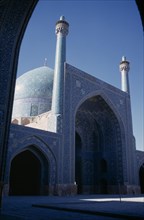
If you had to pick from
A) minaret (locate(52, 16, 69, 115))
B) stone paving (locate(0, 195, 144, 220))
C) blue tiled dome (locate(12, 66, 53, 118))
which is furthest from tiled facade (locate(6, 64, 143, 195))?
stone paving (locate(0, 195, 144, 220))

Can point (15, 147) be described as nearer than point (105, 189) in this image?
Yes

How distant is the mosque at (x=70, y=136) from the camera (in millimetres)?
10828

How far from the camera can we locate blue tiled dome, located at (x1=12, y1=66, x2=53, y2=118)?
16531 millimetres

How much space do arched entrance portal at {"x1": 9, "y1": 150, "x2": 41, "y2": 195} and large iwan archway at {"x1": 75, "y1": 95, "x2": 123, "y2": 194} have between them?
125 inches

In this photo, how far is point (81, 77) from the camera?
1388 cm

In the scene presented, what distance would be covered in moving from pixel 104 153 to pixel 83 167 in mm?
1661

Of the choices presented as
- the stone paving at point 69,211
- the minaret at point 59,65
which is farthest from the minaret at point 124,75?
the stone paving at point 69,211

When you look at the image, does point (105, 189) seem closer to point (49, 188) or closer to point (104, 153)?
point (104, 153)

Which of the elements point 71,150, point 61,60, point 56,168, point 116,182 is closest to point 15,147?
point 56,168

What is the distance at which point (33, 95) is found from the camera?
17.1m

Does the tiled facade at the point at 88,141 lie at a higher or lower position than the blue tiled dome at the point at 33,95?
lower

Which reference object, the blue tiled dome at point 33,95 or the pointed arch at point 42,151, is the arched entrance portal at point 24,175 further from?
the blue tiled dome at point 33,95

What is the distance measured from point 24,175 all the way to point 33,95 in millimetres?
6080

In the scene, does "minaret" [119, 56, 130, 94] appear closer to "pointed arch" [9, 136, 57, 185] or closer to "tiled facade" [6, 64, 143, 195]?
"tiled facade" [6, 64, 143, 195]
